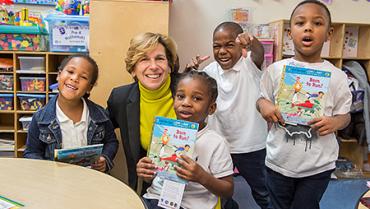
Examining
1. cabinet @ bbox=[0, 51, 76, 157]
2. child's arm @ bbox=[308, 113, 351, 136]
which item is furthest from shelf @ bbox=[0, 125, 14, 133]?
child's arm @ bbox=[308, 113, 351, 136]

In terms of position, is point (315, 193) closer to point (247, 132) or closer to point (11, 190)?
point (247, 132)

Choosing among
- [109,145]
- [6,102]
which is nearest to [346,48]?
[109,145]

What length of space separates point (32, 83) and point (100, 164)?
1.70 m

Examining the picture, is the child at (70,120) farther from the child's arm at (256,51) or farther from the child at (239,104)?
the child's arm at (256,51)

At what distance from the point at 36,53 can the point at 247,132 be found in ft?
6.27

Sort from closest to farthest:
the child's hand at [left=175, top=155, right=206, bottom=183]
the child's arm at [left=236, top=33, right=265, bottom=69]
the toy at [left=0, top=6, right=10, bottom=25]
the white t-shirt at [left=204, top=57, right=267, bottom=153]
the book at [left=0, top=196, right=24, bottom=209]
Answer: the book at [left=0, top=196, right=24, bottom=209] < the child's hand at [left=175, top=155, right=206, bottom=183] < the child's arm at [left=236, top=33, right=265, bottom=69] < the white t-shirt at [left=204, top=57, right=267, bottom=153] < the toy at [left=0, top=6, right=10, bottom=25]

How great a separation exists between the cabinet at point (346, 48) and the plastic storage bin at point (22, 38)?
207 cm

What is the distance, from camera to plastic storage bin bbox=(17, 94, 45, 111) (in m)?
2.92

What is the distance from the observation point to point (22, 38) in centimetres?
284

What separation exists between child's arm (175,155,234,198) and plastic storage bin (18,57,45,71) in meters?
2.17

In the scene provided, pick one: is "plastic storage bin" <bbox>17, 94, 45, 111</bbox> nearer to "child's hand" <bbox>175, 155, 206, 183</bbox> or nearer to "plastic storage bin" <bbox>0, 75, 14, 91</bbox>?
"plastic storage bin" <bbox>0, 75, 14, 91</bbox>

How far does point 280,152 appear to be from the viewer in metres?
1.51

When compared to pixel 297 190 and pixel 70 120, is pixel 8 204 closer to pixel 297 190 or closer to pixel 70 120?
pixel 70 120

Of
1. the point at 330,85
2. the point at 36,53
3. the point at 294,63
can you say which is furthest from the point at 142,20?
the point at 330,85
